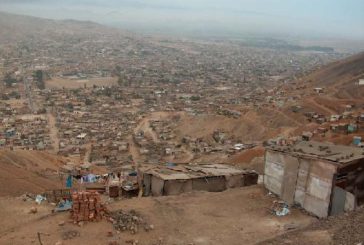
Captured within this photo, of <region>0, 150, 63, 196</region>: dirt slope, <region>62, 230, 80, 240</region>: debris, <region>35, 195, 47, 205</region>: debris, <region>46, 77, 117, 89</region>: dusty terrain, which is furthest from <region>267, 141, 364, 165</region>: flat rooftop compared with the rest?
<region>46, 77, 117, 89</region>: dusty terrain

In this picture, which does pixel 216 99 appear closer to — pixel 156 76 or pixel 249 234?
pixel 156 76

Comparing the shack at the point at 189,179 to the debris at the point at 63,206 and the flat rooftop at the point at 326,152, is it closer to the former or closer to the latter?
the flat rooftop at the point at 326,152

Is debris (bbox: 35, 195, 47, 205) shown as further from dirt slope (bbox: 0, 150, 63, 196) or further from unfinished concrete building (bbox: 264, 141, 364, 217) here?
unfinished concrete building (bbox: 264, 141, 364, 217)

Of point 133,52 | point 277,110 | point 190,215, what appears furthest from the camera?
point 133,52

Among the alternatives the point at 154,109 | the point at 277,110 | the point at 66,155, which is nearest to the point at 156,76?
the point at 154,109

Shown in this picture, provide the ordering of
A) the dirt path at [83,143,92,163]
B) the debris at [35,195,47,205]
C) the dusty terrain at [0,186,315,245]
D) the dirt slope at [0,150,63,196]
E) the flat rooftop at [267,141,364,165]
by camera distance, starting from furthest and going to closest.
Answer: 1. the dirt path at [83,143,92,163]
2. the dirt slope at [0,150,63,196]
3. the debris at [35,195,47,205]
4. the flat rooftop at [267,141,364,165]
5. the dusty terrain at [0,186,315,245]

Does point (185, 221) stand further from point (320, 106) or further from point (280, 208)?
point (320, 106)
